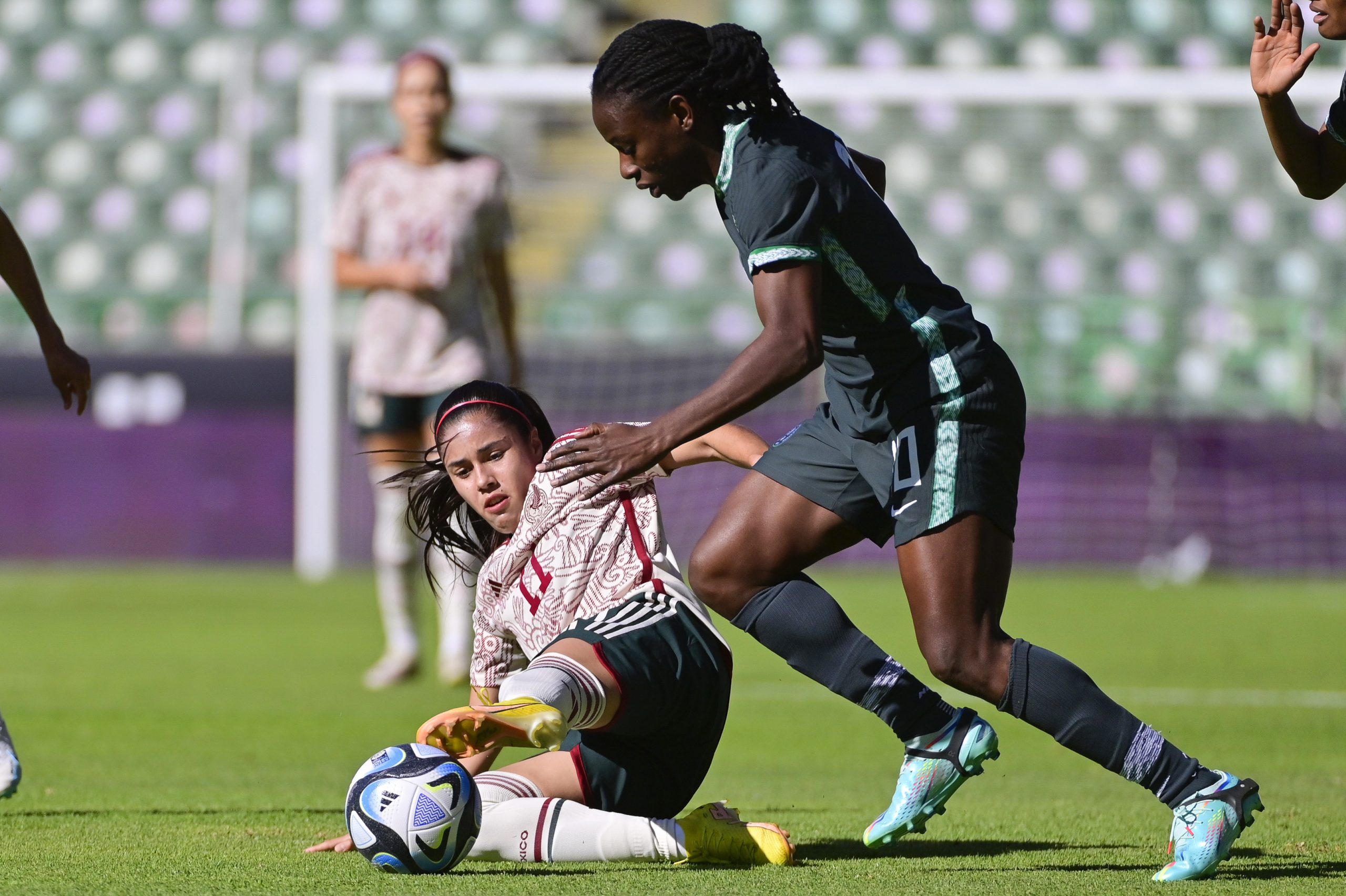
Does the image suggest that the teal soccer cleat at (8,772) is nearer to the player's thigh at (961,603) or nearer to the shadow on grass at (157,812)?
the shadow on grass at (157,812)

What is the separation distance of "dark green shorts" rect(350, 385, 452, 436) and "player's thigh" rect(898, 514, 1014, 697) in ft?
13.0

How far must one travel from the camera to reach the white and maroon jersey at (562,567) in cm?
350

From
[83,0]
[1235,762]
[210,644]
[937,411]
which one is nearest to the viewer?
[937,411]

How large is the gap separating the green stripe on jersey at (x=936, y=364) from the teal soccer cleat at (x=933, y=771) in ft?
1.46

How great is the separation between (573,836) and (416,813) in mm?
406

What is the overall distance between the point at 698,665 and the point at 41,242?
15884 millimetres

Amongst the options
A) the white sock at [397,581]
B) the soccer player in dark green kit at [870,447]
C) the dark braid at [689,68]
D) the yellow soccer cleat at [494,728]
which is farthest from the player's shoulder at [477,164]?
the yellow soccer cleat at [494,728]

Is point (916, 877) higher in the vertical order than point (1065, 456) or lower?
higher

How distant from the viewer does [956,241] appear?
14.5m

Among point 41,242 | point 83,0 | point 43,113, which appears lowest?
point 41,242

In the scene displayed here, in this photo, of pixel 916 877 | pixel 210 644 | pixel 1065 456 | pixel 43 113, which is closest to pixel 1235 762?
pixel 916 877

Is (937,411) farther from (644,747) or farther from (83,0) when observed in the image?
(83,0)

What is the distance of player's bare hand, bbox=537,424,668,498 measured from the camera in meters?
3.04

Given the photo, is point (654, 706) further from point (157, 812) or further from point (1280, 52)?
point (1280, 52)
